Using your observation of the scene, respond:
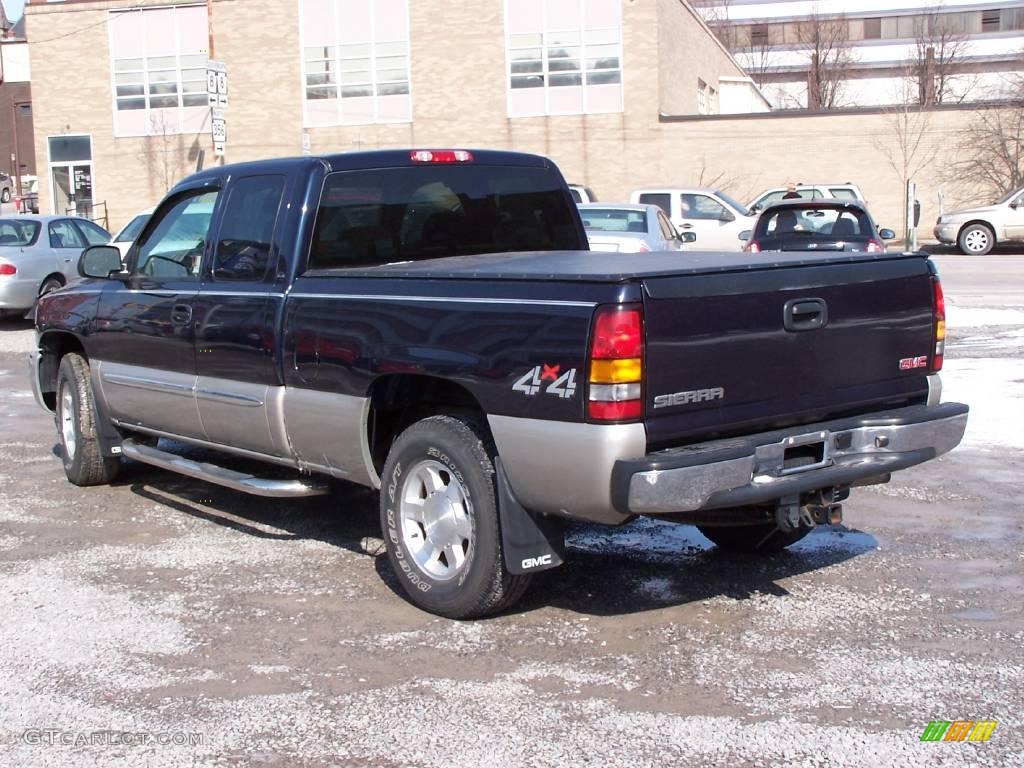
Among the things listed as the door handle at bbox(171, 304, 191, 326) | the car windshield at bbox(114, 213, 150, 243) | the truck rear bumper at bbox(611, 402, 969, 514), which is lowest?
the truck rear bumper at bbox(611, 402, 969, 514)

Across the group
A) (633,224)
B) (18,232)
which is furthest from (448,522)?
(18,232)

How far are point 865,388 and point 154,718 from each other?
313 cm

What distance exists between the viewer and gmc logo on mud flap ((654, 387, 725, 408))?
15.1 ft

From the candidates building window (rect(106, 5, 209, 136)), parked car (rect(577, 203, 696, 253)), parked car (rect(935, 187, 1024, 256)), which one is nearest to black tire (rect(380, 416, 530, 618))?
parked car (rect(577, 203, 696, 253))

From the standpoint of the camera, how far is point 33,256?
59.6 ft

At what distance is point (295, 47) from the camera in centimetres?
4000

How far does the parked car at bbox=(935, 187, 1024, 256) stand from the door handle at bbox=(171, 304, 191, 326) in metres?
26.0

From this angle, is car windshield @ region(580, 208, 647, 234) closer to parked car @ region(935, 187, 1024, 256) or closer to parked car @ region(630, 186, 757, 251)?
parked car @ region(630, 186, 757, 251)

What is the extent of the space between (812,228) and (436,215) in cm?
1131

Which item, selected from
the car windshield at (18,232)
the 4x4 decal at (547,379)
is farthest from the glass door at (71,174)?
the 4x4 decal at (547,379)

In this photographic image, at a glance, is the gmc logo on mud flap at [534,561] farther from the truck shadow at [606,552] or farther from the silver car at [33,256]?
the silver car at [33,256]

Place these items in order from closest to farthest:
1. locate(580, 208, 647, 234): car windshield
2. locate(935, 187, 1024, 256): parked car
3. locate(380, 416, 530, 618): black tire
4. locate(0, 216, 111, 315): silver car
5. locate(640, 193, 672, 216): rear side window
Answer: locate(380, 416, 530, 618): black tire → locate(580, 208, 647, 234): car windshield → locate(0, 216, 111, 315): silver car → locate(640, 193, 672, 216): rear side window → locate(935, 187, 1024, 256): parked car

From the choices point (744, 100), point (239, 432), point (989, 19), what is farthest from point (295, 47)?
point (989, 19)

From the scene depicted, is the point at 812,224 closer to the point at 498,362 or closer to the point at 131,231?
the point at 131,231
